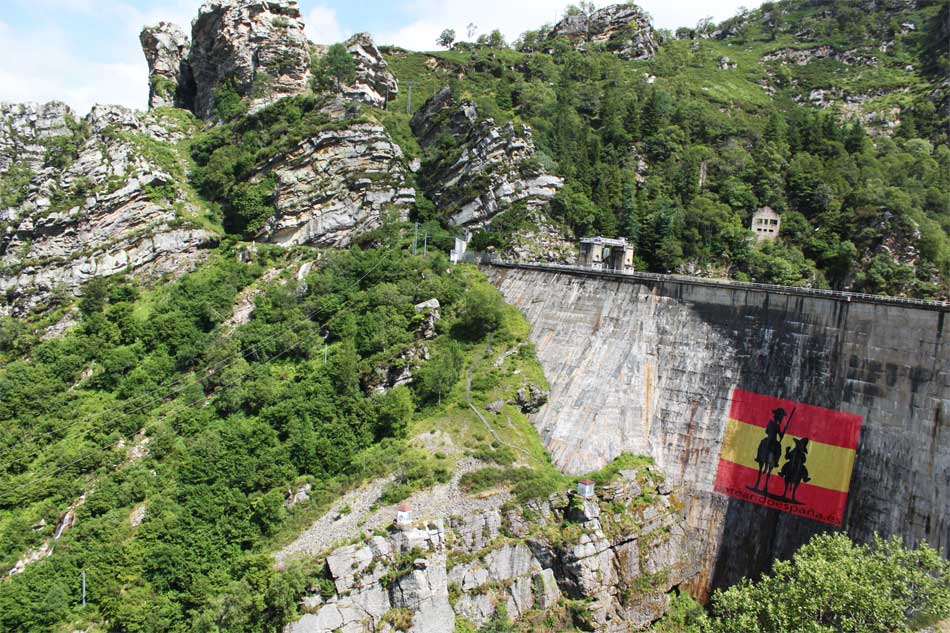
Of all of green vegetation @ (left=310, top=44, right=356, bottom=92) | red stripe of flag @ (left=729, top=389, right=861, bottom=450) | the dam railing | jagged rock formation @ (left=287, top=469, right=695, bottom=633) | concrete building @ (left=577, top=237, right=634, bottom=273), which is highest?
green vegetation @ (left=310, top=44, right=356, bottom=92)

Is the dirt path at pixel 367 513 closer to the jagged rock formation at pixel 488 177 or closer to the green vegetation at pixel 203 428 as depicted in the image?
the green vegetation at pixel 203 428

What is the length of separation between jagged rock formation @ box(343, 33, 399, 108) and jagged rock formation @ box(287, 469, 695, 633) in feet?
227

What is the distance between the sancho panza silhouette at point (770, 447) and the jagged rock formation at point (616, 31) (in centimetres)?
10206

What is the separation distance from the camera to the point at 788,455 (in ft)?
106

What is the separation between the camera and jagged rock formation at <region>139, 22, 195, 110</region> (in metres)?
92.9

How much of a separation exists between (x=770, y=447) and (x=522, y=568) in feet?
53.6

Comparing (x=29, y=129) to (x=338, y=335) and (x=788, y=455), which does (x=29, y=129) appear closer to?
(x=338, y=335)

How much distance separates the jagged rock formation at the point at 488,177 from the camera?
64188 millimetres

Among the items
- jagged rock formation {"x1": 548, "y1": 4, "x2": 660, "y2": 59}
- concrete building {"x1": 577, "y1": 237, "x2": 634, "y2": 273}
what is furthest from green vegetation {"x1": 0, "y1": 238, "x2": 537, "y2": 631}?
jagged rock formation {"x1": 548, "y1": 4, "x2": 660, "y2": 59}

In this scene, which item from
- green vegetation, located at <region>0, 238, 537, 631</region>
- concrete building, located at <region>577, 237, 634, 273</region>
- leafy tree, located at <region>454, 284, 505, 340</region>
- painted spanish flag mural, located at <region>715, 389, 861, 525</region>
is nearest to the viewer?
painted spanish flag mural, located at <region>715, 389, 861, 525</region>

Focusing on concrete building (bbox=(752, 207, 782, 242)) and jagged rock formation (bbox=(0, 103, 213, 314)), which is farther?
concrete building (bbox=(752, 207, 782, 242))

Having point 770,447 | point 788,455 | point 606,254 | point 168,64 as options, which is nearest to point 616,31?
point 606,254

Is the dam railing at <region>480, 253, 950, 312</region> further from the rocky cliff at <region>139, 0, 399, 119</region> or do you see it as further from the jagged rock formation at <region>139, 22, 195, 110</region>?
the jagged rock formation at <region>139, 22, 195, 110</region>

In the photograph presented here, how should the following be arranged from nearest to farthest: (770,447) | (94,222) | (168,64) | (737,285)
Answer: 1. (770,447)
2. (737,285)
3. (94,222)
4. (168,64)
